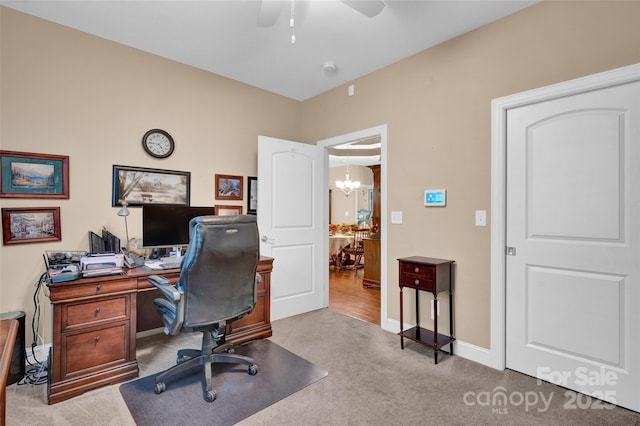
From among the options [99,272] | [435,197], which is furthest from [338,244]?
[99,272]

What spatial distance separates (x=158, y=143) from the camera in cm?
320

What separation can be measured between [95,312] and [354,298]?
320cm

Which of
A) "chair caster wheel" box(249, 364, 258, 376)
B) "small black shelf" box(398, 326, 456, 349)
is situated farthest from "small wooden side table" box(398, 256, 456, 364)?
"chair caster wheel" box(249, 364, 258, 376)

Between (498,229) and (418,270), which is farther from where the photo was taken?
(418,270)

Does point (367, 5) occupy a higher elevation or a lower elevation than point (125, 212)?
higher

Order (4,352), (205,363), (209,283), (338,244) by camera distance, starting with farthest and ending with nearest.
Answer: (338,244) → (205,363) → (209,283) → (4,352)

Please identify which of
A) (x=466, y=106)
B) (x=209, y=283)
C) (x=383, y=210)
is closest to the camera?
(x=209, y=283)

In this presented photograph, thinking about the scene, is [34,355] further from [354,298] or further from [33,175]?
[354,298]

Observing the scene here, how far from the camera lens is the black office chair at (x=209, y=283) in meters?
2.04

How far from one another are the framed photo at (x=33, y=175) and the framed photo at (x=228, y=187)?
1367 millimetres

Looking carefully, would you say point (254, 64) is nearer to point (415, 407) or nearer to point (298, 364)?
point (298, 364)

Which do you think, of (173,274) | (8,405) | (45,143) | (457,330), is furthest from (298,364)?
(45,143)

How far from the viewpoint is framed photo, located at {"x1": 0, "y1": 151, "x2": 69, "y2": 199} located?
2.46 meters

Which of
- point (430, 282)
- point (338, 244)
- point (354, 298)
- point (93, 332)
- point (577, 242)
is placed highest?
point (577, 242)
